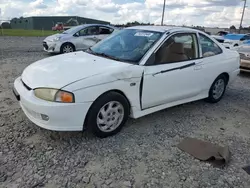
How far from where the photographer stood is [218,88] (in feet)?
16.4

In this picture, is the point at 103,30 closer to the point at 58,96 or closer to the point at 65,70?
the point at 65,70

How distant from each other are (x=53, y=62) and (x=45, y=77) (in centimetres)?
58

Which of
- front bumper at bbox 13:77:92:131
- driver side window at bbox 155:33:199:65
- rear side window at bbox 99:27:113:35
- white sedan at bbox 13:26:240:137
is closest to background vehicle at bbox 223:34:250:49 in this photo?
rear side window at bbox 99:27:113:35

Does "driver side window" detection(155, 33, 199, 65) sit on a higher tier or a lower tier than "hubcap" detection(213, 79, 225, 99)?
higher

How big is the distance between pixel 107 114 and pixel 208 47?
2.56 m

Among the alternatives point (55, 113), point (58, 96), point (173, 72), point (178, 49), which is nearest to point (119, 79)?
point (58, 96)

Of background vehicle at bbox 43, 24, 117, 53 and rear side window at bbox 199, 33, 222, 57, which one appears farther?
background vehicle at bbox 43, 24, 117, 53

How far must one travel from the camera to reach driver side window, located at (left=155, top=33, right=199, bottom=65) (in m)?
3.76

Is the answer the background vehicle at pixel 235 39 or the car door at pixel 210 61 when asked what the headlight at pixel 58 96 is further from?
the background vehicle at pixel 235 39

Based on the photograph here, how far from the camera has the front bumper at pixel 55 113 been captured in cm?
286

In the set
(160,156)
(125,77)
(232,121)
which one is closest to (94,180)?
(160,156)

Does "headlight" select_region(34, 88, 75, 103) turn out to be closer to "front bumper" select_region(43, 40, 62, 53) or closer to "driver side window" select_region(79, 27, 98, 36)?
"front bumper" select_region(43, 40, 62, 53)

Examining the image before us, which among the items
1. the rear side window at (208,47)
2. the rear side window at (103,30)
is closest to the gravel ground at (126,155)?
the rear side window at (208,47)

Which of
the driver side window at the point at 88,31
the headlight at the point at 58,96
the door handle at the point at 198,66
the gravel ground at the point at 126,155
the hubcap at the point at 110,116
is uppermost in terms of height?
the driver side window at the point at 88,31
